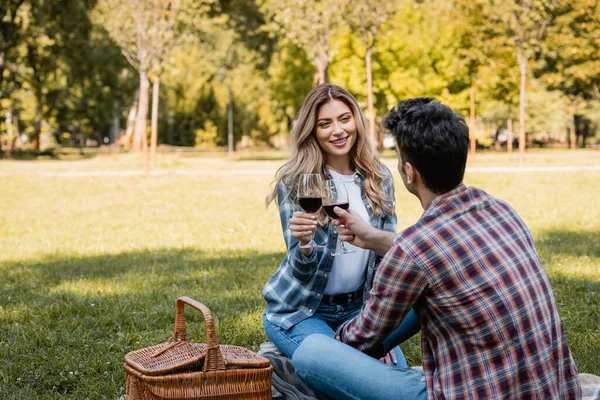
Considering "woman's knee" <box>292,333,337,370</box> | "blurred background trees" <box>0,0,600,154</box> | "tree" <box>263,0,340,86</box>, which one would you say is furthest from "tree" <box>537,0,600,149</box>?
"woman's knee" <box>292,333,337,370</box>

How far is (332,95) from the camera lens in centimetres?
408

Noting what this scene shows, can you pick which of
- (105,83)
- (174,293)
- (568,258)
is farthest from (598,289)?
(105,83)

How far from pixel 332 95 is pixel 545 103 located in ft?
145

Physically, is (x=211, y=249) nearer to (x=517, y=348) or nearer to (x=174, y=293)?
(x=174, y=293)

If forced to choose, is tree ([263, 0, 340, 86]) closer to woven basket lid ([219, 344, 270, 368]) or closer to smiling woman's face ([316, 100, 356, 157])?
smiling woman's face ([316, 100, 356, 157])

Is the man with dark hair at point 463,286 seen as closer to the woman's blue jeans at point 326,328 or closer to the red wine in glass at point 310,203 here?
the red wine in glass at point 310,203

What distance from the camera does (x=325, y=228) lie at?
12.5 feet

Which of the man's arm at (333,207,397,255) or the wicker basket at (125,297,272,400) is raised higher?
the man's arm at (333,207,397,255)

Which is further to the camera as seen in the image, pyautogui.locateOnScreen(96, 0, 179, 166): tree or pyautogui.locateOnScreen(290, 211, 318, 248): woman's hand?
pyautogui.locateOnScreen(96, 0, 179, 166): tree

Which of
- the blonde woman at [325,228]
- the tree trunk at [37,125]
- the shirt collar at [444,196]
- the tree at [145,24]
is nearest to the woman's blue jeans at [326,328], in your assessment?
the blonde woman at [325,228]

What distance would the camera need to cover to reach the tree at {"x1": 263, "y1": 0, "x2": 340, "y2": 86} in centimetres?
2334

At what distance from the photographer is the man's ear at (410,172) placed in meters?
2.64

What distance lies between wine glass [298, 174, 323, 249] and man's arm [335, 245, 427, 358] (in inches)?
24.2

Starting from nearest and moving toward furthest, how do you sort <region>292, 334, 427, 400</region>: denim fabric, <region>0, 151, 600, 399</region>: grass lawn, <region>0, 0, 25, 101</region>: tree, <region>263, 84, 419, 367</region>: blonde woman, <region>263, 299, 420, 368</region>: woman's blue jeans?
<region>292, 334, 427, 400</region>: denim fabric, <region>263, 299, 420, 368</region>: woman's blue jeans, <region>263, 84, 419, 367</region>: blonde woman, <region>0, 151, 600, 399</region>: grass lawn, <region>0, 0, 25, 101</region>: tree
